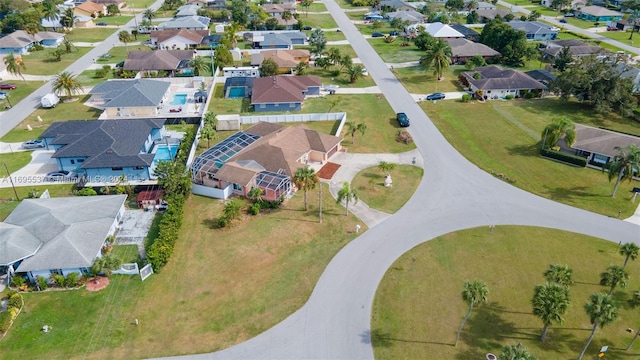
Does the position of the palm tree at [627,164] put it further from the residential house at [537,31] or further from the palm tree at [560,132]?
the residential house at [537,31]

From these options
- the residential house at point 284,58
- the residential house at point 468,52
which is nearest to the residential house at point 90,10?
the residential house at point 284,58

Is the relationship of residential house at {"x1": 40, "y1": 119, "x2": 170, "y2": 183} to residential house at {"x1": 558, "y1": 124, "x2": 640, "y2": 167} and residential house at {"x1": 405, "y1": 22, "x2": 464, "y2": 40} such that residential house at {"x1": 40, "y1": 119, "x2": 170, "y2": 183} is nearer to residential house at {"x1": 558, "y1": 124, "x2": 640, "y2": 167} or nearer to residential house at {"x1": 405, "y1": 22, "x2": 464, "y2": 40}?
residential house at {"x1": 558, "y1": 124, "x2": 640, "y2": 167}

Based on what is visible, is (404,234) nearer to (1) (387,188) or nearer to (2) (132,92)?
(1) (387,188)

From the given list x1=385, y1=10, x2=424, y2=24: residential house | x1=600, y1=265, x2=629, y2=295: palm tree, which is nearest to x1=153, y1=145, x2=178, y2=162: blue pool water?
x1=600, y1=265, x2=629, y2=295: palm tree

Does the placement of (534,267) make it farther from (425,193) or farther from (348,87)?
(348,87)

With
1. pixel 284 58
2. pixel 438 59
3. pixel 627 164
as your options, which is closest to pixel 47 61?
pixel 284 58

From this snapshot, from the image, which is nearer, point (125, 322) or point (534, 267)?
point (125, 322)

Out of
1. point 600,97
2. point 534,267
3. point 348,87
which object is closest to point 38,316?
point 534,267
